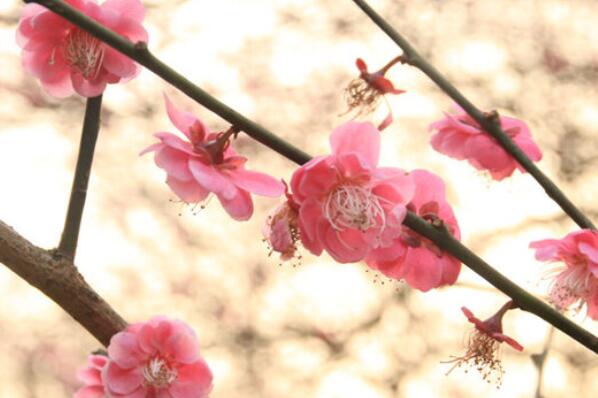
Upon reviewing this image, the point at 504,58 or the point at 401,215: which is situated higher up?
the point at 504,58

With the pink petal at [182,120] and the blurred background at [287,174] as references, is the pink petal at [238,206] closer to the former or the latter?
the pink petal at [182,120]

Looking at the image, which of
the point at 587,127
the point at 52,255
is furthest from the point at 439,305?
the point at 52,255

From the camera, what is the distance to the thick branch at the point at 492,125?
0.53m

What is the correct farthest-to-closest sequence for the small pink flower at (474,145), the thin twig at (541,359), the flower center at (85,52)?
the thin twig at (541,359), the small pink flower at (474,145), the flower center at (85,52)

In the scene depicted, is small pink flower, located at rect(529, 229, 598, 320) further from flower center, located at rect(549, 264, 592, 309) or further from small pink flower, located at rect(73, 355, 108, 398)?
small pink flower, located at rect(73, 355, 108, 398)

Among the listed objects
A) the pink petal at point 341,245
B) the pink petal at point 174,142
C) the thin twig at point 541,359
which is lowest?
the pink petal at point 341,245

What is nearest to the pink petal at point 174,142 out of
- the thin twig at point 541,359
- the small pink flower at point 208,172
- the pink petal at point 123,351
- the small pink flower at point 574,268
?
the small pink flower at point 208,172

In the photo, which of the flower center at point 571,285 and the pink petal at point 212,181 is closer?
the pink petal at point 212,181

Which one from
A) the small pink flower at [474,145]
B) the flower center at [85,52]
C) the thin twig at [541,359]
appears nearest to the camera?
the flower center at [85,52]

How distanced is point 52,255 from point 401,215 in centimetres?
19

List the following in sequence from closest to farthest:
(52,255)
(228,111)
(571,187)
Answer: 1. (228,111)
2. (52,255)
3. (571,187)

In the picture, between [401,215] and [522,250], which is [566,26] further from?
[401,215]

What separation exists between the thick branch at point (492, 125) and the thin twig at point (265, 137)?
107 mm

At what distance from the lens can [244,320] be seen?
1.60 m
